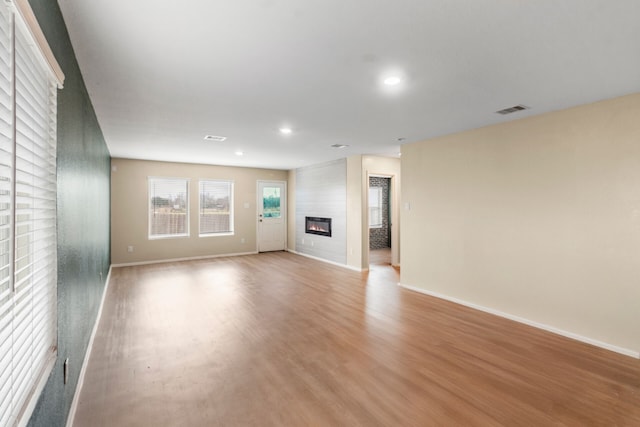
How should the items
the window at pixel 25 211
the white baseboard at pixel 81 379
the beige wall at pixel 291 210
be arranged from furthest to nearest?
1. the beige wall at pixel 291 210
2. the white baseboard at pixel 81 379
3. the window at pixel 25 211

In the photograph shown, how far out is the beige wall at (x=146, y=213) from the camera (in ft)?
22.5

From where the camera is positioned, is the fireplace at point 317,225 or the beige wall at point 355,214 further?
the fireplace at point 317,225

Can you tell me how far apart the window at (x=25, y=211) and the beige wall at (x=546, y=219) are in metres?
4.27

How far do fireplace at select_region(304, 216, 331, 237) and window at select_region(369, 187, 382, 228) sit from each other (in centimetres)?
245

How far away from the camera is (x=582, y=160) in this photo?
3.21 meters

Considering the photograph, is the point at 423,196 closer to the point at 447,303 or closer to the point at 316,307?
the point at 447,303

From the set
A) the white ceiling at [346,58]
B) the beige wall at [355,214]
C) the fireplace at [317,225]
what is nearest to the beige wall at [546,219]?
the white ceiling at [346,58]

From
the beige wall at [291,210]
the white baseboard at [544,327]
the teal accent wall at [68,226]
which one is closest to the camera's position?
the teal accent wall at [68,226]

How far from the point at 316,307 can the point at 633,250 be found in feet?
11.0

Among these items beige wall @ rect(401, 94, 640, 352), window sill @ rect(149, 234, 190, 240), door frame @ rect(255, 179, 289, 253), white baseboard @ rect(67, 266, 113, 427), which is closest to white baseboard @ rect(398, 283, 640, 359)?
beige wall @ rect(401, 94, 640, 352)

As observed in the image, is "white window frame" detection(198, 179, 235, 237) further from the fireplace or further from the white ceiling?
the white ceiling

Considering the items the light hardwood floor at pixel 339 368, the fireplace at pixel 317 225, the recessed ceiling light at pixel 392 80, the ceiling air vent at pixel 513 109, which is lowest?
the light hardwood floor at pixel 339 368

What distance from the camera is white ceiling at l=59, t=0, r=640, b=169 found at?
1.73 m

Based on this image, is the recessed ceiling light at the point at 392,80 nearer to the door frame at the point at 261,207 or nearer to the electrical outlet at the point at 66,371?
the electrical outlet at the point at 66,371
